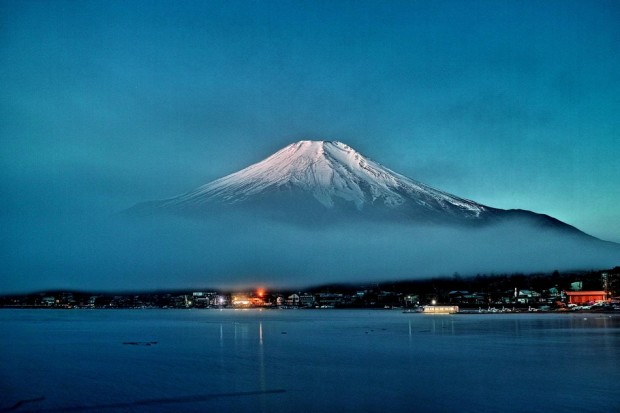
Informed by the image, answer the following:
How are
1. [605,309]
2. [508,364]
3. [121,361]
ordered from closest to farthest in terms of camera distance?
[508,364] → [121,361] → [605,309]

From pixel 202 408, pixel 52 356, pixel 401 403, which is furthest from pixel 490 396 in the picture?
pixel 52 356

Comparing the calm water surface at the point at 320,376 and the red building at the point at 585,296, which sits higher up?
the calm water surface at the point at 320,376

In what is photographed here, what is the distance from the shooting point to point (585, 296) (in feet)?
463

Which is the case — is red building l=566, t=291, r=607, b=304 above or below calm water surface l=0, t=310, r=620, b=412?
below

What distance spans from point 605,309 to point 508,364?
9404cm

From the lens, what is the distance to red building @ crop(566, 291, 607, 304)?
138 m

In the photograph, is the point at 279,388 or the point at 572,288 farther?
the point at 572,288

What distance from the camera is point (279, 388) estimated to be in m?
27.3

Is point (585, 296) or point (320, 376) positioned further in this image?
point (585, 296)

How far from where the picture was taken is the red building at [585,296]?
138 m

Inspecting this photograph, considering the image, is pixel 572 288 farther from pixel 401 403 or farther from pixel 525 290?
pixel 401 403

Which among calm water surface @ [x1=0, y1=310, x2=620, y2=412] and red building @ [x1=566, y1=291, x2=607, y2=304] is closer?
calm water surface @ [x1=0, y1=310, x2=620, y2=412]

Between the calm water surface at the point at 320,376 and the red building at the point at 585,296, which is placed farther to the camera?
the red building at the point at 585,296

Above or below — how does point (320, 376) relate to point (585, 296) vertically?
above
